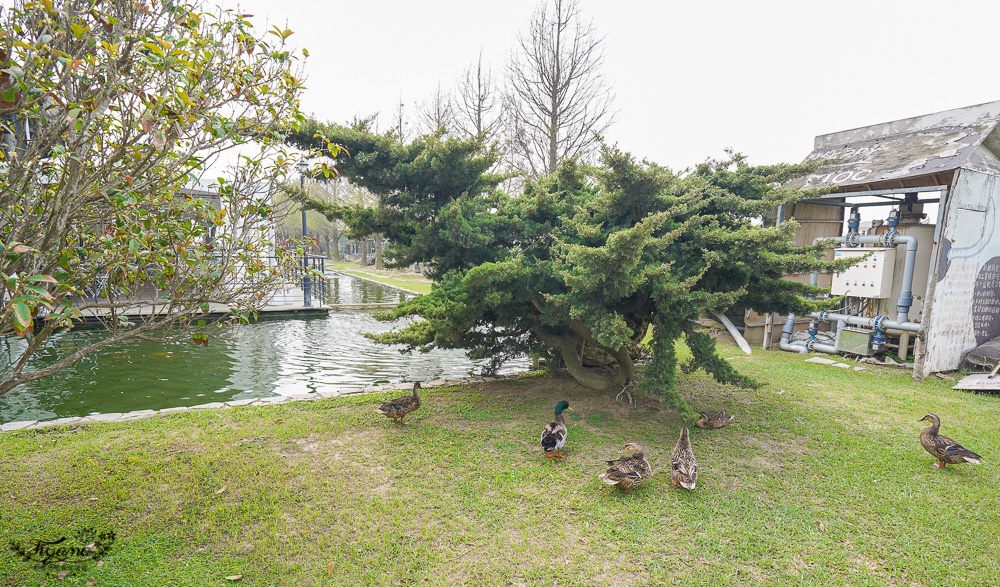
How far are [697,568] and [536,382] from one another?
4809 mm

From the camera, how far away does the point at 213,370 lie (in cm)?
908

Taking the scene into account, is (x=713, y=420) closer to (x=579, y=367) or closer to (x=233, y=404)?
(x=579, y=367)

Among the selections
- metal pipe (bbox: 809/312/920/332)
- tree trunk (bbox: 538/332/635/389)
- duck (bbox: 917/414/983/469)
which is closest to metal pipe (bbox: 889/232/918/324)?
metal pipe (bbox: 809/312/920/332)

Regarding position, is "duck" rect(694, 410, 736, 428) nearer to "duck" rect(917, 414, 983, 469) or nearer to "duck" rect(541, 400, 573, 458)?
"duck" rect(917, 414, 983, 469)

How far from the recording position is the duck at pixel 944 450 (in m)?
4.76

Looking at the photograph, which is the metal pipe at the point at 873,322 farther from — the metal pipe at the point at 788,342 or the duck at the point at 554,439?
the duck at the point at 554,439

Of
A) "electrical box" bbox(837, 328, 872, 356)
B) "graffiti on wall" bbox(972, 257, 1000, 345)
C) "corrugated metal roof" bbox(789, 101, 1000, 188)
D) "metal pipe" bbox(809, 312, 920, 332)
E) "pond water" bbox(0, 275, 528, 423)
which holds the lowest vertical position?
"pond water" bbox(0, 275, 528, 423)

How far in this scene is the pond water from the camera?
7.08 m

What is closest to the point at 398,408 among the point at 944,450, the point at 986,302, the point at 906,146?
the point at 944,450

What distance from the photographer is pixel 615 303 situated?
638 cm

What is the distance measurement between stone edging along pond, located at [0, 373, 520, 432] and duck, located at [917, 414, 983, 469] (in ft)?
18.3

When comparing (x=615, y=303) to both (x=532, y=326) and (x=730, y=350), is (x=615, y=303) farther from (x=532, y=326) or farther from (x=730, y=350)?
(x=730, y=350)

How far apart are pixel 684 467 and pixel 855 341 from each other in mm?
8103

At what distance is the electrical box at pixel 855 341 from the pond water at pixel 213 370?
273 inches
